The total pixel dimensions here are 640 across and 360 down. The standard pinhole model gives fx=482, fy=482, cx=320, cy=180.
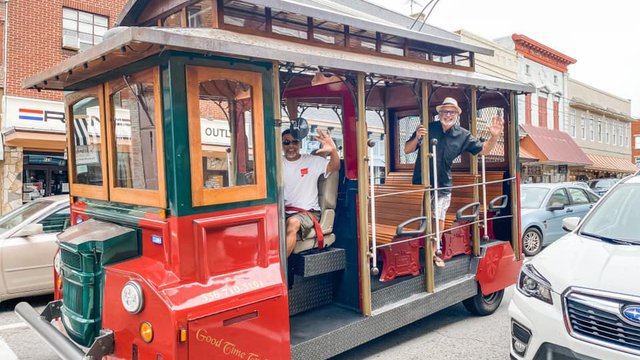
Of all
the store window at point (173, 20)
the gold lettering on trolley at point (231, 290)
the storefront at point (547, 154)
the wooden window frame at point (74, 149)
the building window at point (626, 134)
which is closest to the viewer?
the gold lettering on trolley at point (231, 290)

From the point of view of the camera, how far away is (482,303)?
5.73 meters

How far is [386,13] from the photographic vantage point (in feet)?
63.2

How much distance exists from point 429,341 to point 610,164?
33.0m

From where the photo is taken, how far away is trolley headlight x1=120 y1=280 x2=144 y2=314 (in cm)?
298

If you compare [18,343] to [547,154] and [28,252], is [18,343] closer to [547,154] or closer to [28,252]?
[28,252]

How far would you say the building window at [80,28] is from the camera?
1307 cm

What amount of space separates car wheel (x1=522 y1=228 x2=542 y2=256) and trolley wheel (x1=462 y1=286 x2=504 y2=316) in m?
4.30

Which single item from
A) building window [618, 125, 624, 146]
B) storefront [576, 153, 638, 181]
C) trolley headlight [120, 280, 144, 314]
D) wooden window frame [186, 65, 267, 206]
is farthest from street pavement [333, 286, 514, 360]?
building window [618, 125, 624, 146]

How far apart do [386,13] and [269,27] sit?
16.5 m

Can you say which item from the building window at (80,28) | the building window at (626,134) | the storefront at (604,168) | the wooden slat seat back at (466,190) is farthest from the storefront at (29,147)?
the building window at (626,134)

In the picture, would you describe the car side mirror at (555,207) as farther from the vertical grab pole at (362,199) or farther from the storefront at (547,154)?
the storefront at (547,154)

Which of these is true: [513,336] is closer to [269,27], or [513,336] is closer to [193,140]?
[193,140]

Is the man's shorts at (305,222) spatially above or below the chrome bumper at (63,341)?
above

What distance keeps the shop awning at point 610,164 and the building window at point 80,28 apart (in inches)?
1082
